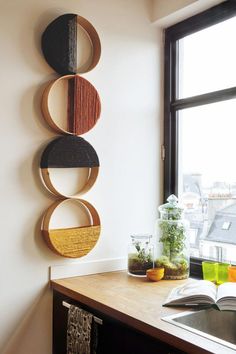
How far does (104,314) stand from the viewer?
163 centimetres

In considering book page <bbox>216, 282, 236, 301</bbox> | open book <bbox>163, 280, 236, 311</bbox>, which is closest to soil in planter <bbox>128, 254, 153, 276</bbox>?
open book <bbox>163, 280, 236, 311</bbox>

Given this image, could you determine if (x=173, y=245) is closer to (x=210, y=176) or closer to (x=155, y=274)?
(x=155, y=274)

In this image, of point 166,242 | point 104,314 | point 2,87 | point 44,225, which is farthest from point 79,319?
point 2,87

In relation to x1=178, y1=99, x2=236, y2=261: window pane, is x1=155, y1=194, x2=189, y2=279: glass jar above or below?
below

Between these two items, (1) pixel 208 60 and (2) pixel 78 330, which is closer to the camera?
(2) pixel 78 330

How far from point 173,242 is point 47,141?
33.6 inches

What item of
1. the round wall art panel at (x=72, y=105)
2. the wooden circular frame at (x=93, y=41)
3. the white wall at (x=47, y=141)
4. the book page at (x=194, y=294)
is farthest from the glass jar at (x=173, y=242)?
the wooden circular frame at (x=93, y=41)

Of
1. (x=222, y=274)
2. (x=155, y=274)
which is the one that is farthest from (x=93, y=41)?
(x=222, y=274)

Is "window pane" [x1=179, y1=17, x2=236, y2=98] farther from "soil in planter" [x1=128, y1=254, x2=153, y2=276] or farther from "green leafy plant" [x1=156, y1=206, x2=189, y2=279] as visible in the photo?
"soil in planter" [x1=128, y1=254, x2=153, y2=276]

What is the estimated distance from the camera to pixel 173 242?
7.02 ft

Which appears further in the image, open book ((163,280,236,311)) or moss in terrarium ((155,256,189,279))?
moss in terrarium ((155,256,189,279))

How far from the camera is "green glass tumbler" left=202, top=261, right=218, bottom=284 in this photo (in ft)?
6.55

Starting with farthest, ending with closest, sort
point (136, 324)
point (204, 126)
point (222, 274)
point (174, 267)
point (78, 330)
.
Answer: point (204, 126)
point (174, 267)
point (222, 274)
point (78, 330)
point (136, 324)

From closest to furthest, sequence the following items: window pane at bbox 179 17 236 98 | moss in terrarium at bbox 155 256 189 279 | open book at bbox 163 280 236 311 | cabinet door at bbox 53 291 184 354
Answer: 1. cabinet door at bbox 53 291 184 354
2. open book at bbox 163 280 236 311
3. moss in terrarium at bbox 155 256 189 279
4. window pane at bbox 179 17 236 98
